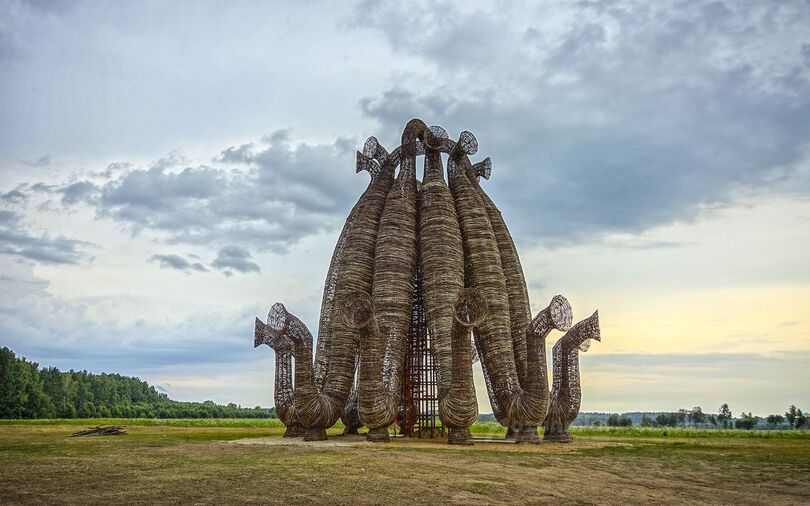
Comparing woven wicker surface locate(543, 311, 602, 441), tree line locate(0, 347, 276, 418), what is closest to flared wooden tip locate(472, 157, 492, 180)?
woven wicker surface locate(543, 311, 602, 441)

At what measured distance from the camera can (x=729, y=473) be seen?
15812mm

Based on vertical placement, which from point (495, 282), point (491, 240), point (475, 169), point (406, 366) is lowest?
point (406, 366)

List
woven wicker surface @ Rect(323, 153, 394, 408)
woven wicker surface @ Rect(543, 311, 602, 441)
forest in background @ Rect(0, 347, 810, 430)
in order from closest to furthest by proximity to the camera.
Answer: woven wicker surface @ Rect(543, 311, 602, 441), woven wicker surface @ Rect(323, 153, 394, 408), forest in background @ Rect(0, 347, 810, 430)

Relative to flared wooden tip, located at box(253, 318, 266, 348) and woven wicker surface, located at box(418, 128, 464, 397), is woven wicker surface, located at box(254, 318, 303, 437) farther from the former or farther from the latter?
woven wicker surface, located at box(418, 128, 464, 397)

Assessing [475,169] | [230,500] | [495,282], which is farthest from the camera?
[475,169]

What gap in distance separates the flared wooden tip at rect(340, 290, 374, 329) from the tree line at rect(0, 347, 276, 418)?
4902cm

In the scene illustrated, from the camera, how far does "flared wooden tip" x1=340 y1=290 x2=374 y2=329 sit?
2152cm

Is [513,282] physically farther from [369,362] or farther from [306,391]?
A: [306,391]

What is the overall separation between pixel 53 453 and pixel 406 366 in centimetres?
1413

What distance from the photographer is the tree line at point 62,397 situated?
57.0m

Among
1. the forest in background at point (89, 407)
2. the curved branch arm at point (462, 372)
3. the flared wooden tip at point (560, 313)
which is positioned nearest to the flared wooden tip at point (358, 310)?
the curved branch arm at point (462, 372)

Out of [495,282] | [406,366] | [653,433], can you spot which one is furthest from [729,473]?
[653,433]

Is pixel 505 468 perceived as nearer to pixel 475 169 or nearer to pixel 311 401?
pixel 311 401

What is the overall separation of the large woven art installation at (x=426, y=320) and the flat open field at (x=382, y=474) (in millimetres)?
2351
